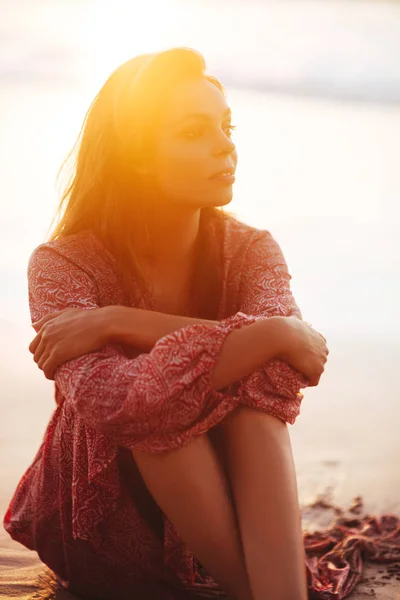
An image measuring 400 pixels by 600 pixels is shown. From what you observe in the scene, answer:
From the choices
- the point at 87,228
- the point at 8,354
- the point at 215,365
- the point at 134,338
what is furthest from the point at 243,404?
the point at 8,354

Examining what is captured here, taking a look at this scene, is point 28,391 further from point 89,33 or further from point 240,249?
point 89,33

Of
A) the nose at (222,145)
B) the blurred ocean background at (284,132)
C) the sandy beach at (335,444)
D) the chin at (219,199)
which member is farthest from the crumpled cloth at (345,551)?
the blurred ocean background at (284,132)

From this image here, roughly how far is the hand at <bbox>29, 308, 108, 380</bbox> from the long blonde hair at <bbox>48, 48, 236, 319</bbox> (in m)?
0.36

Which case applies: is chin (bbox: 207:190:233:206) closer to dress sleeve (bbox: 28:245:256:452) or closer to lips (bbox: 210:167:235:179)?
lips (bbox: 210:167:235:179)

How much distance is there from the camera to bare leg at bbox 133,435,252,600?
2004 millimetres

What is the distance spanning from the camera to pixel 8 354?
6.11m

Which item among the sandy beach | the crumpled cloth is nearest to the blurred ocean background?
the sandy beach

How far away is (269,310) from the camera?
228 centimetres

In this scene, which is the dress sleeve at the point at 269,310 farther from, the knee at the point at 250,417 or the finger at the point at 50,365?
the finger at the point at 50,365

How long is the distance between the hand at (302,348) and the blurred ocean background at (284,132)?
408 centimetres

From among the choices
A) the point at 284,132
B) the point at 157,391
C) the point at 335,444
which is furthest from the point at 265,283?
the point at 284,132

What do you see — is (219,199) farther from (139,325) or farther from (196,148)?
(139,325)

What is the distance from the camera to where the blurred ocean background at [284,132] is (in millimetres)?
7773

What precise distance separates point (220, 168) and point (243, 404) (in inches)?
26.0
